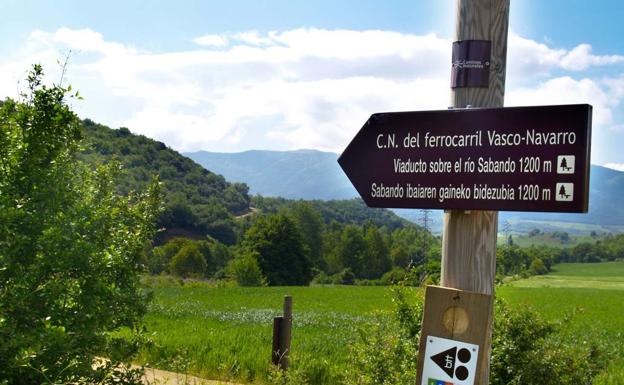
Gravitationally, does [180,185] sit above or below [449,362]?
above

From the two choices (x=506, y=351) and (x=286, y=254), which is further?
(x=286, y=254)

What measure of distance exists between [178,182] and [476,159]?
101m

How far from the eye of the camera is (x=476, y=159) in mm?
2660

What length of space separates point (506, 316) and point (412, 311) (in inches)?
34.2

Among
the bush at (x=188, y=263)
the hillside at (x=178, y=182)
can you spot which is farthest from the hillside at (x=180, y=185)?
the bush at (x=188, y=263)

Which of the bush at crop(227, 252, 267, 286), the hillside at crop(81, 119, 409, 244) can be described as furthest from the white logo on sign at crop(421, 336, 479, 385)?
the hillside at crop(81, 119, 409, 244)

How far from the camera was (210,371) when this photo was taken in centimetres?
1003

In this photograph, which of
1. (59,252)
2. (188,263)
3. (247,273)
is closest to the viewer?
(59,252)

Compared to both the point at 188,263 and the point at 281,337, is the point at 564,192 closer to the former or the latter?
the point at 281,337

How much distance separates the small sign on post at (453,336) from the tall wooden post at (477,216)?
0.37 feet

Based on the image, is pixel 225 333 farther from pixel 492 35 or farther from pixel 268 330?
pixel 492 35

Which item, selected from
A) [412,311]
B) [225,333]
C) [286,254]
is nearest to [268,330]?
[225,333]

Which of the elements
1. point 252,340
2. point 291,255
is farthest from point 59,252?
point 291,255

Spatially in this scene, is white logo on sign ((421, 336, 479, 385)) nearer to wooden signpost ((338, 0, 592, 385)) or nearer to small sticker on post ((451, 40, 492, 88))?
wooden signpost ((338, 0, 592, 385))
